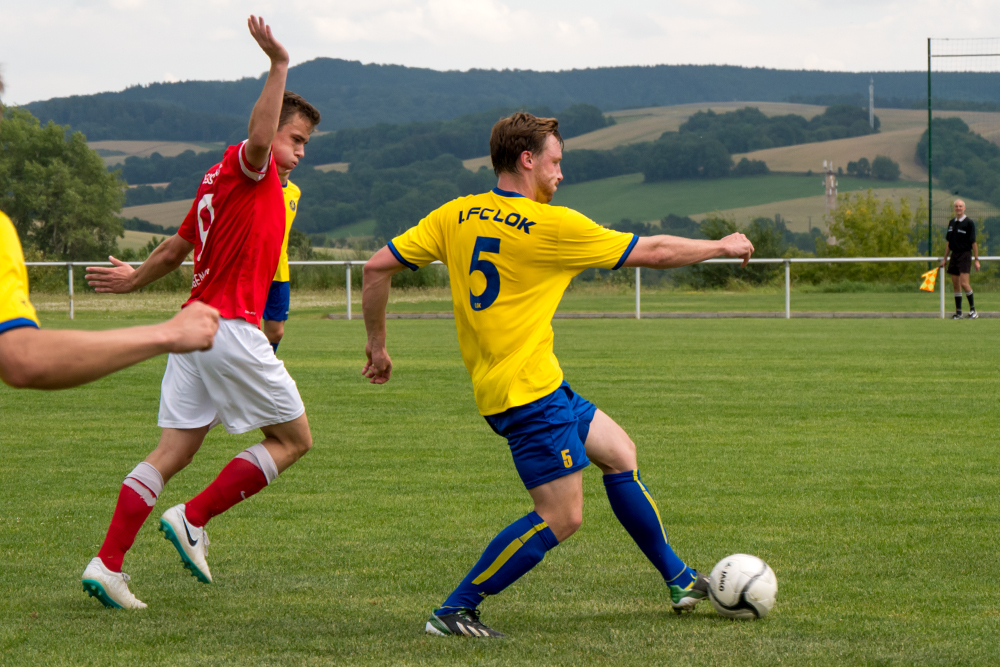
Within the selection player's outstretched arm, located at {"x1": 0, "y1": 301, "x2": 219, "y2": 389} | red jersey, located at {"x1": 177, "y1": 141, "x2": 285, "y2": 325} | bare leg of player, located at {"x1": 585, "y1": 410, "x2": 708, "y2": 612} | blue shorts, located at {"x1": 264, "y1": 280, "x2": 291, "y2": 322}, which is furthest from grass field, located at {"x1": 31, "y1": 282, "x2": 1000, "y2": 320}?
player's outstretched arm, located at {"x1": 0, "y1": 301, "x2": 219, "y2": 389}

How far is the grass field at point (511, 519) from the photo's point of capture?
3688 millimetres

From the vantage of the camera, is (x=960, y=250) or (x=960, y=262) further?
(x=960, y=262)

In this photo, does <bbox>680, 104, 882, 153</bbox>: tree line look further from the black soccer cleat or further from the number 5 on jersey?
the black soccer cleat

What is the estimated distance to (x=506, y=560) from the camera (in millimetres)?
3799

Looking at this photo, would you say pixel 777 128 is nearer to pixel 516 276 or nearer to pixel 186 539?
pixel 516 276

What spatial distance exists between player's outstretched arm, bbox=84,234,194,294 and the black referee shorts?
1843 centimetres

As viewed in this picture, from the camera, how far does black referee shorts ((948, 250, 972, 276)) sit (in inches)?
790

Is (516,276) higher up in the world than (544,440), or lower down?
higher up

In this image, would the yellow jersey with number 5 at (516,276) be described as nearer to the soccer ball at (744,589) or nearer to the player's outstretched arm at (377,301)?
the player's outstretched arm at (377,301)

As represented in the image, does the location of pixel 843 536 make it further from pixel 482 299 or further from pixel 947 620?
pixel 482 299

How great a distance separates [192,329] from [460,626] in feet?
6.12

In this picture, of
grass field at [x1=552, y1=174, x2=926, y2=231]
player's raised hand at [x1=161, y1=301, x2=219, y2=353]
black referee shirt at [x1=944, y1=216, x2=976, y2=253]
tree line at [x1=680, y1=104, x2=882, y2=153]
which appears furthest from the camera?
tree line at [x1=680, y1=104, x2=882, y2=153]

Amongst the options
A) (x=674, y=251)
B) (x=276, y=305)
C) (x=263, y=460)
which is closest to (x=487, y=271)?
(x=674, y=251)

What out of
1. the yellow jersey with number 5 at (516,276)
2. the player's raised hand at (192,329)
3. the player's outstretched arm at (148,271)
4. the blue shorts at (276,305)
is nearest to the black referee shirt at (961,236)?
the blue shorts at (276,305)
